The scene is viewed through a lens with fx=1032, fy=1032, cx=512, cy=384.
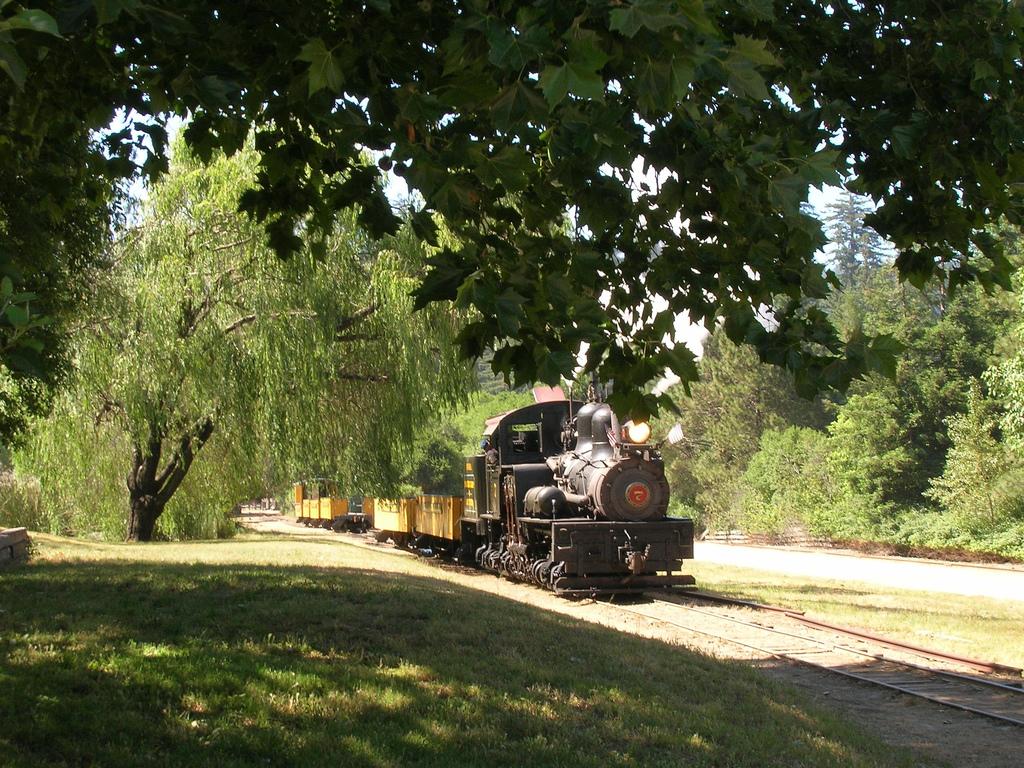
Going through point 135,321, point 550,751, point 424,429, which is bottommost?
point 550,751

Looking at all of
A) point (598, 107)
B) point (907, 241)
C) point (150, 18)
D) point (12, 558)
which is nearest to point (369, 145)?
point (598, 107)

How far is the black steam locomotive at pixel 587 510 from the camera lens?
16.5 metres

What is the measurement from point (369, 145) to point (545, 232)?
1.55 meters

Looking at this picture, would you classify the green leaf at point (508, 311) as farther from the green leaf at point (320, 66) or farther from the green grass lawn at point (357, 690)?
the green grass lawn at point (357, 690)

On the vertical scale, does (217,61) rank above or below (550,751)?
above

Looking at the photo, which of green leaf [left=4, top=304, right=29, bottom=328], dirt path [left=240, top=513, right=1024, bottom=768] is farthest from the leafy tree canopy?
dirt path [left=240, top=513, right=1024, bottom=768]

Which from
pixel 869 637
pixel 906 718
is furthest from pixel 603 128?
pixel 869 637

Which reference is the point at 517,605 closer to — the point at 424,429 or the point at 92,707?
the point at 92,707

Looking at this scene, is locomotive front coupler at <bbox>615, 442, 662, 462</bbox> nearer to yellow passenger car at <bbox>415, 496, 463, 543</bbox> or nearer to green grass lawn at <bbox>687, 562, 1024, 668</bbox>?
green grass lawn at <bbox>687, 562, 1024, 668</bbox>

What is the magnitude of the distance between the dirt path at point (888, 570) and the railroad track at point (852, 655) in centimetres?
645

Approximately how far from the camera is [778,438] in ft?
162

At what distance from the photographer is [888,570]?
26.1 metres

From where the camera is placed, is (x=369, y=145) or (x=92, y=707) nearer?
(x=369, y=145)

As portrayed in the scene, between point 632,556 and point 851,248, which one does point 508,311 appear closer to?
point 632,556
